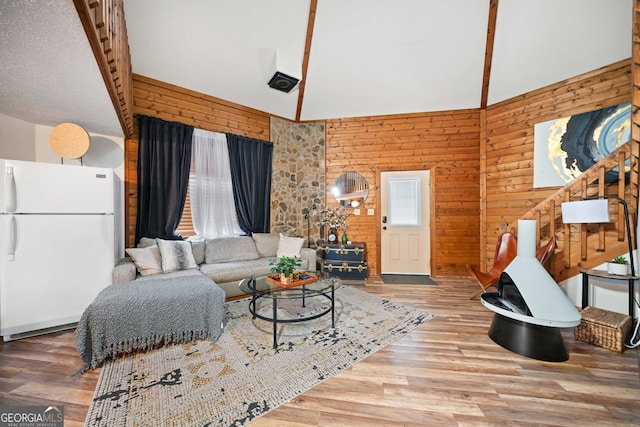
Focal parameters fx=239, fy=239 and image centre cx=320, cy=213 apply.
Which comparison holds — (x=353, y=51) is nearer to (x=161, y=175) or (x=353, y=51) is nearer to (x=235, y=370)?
(x=161, y=175)

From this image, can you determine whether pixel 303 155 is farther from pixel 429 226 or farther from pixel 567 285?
pixel 567 285

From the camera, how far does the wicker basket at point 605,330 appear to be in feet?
6.52

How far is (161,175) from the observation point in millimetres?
3506

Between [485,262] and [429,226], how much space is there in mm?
1127

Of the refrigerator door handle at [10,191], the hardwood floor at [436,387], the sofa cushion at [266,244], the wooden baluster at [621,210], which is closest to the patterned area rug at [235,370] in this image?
the hardwood floor at [436,387]

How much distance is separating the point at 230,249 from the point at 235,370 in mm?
2189

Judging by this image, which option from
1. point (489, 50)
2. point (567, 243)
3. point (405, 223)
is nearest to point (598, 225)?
point (567, 243)

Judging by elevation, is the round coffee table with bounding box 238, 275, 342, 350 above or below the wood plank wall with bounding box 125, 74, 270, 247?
below

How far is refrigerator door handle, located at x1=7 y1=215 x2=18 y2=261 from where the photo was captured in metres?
2.17

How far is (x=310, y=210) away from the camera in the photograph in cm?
499

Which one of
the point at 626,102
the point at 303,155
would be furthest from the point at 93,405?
the point at 626,102

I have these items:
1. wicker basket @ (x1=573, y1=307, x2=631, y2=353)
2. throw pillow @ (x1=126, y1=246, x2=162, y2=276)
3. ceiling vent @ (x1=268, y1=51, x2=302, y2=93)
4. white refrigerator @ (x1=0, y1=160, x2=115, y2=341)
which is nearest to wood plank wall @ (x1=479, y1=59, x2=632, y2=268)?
wicker basket @ (x1=573, y1=307, x2=631, y2=353)

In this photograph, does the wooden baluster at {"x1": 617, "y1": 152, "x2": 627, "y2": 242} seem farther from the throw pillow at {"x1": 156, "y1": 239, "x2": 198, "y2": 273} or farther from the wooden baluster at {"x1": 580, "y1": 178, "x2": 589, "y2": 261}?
the throw pillow at {"x1": 156, "y1": 239, "x2": 198, "y2": 273}

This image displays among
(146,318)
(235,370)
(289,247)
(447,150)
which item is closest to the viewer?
(235,370)
